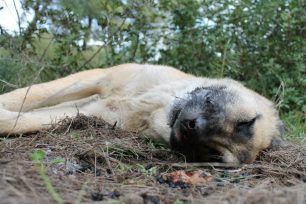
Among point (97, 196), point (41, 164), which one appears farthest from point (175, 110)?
point (97, 196)

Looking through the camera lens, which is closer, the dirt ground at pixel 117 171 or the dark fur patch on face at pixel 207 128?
the dirt ground at pixel 117 171

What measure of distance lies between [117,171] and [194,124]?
0.78 meters

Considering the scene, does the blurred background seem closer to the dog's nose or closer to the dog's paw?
the dog's paw

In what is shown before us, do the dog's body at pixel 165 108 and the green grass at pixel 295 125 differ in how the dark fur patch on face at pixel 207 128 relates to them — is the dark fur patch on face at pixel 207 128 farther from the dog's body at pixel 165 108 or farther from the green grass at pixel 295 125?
the green grass at pixel 295 125

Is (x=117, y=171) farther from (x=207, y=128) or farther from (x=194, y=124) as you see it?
(x=207, y=128)

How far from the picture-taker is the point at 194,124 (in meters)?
4.29

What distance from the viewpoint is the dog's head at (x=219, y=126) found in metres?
4.39

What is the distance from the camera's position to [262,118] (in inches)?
202

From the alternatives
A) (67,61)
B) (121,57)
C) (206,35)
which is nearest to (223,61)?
(206,35)

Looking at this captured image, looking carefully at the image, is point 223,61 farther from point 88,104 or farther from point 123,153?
point 123,153

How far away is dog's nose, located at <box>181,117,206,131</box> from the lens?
4.28 metres

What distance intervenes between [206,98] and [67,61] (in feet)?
13.2

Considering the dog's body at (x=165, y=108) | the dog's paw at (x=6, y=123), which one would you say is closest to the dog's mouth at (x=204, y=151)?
the dog's body at (x=165, y=108)

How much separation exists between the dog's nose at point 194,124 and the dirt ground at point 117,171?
311 millimetres
